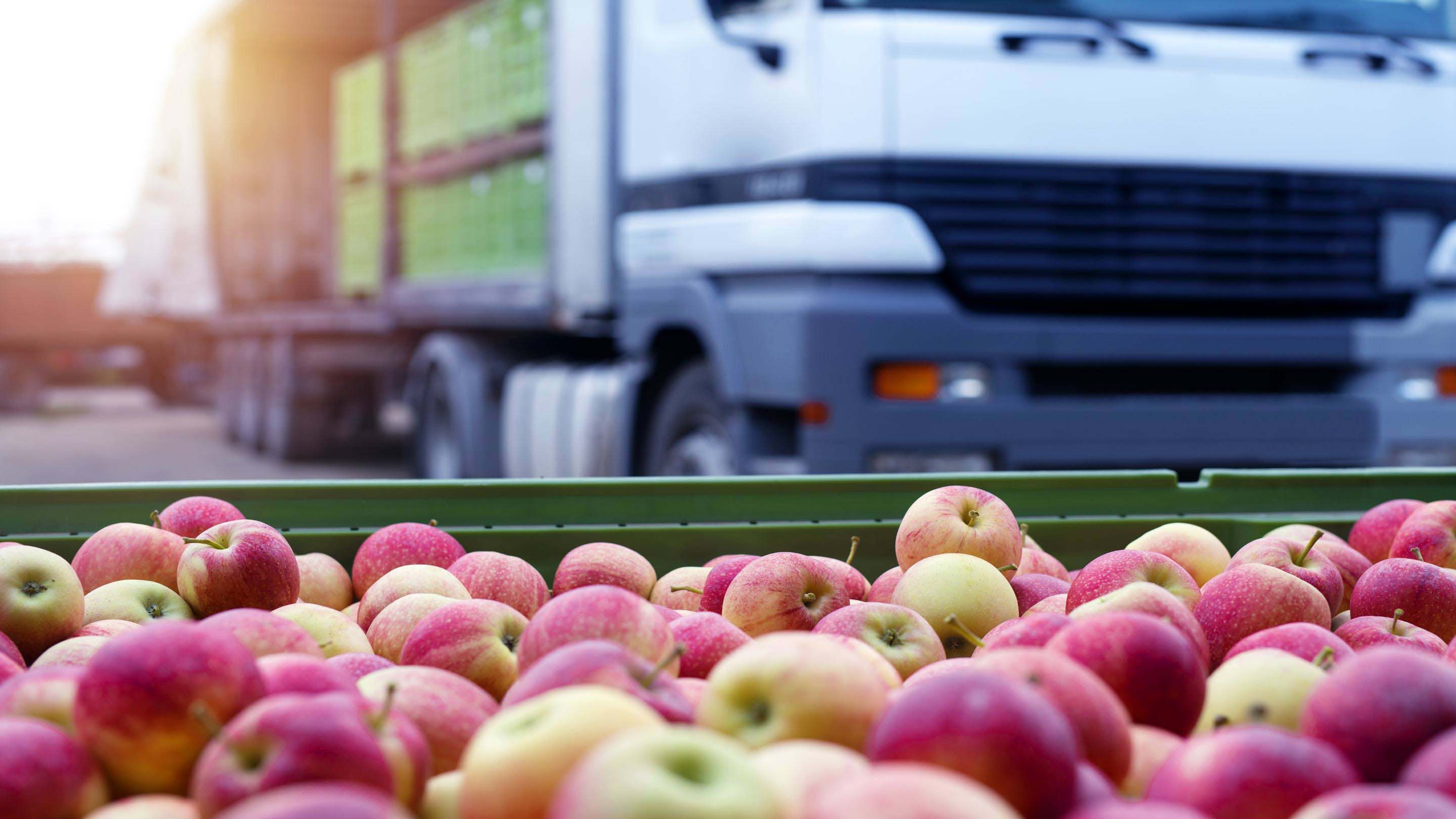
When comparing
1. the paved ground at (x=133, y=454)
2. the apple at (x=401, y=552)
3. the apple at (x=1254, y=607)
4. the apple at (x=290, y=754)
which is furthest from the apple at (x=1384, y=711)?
the paved ground at (x=133, y=454)

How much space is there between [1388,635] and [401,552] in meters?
1.45

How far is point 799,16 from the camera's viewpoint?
4973 millimetres

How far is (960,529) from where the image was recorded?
A: 2.29 meters

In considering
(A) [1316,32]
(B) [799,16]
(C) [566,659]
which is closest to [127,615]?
(C) [566,659]

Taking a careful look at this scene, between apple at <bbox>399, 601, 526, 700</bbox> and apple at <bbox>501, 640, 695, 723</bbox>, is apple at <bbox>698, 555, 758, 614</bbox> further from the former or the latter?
apple at <bbox>501, 640, 695, 723</bbox>

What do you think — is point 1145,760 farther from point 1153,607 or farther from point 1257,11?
point 1257,11

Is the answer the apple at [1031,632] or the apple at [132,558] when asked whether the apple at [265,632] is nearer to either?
the apple at [132,558]

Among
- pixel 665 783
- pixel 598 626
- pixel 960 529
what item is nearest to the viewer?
pixel 665 783

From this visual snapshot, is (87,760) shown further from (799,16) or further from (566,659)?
(799,16)

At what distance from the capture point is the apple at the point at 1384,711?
1.32 m

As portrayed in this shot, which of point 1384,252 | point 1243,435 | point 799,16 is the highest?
point 799,16

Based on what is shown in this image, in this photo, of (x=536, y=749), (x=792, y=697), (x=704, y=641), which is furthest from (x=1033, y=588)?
(x=536, y=749)

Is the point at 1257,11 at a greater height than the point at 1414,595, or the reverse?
the point at 1257,11

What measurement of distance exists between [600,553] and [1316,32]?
4.03 metres
